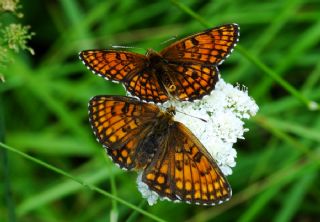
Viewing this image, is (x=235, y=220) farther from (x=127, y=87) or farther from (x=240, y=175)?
(x=127, y=87)

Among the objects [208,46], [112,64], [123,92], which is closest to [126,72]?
[112,64]

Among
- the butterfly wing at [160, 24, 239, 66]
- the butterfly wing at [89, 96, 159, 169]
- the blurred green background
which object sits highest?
the butterfly wing at [160, 24, 239, 66]

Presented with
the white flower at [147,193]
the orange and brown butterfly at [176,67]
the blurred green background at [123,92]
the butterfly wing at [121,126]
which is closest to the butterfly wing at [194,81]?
the orange and brown butterfly at [176,67]

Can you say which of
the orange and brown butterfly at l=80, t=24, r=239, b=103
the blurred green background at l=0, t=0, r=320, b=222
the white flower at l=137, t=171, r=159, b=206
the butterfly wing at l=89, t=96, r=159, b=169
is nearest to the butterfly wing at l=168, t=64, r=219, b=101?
the orange and brown butterfly at l=80, t=24, r=239, b=103

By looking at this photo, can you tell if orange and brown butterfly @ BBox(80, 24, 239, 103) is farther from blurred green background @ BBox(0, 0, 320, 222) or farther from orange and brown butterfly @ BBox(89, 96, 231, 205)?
blurred green background @ BBox(0, 0, 320, 222)

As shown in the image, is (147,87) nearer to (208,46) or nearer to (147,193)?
(208,46)

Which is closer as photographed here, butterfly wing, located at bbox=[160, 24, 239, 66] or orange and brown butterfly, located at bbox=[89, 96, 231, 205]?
orange and brown butterfly, located at bbox=[89, 96, 231, 205]

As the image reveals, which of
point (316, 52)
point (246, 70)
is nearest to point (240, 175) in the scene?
point (246, 70)
